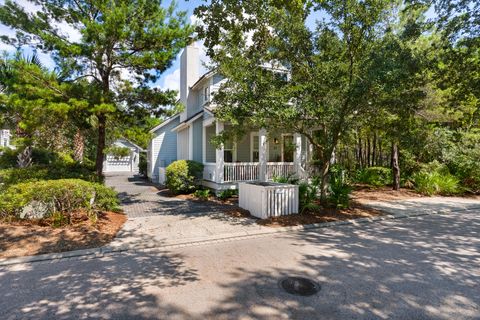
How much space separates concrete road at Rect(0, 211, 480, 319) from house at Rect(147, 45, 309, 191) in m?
4.91

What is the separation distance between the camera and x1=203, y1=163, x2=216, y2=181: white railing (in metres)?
12.5

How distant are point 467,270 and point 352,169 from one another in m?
13.7

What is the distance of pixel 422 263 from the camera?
15.5ft

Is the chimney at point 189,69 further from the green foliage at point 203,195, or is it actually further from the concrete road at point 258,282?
the concrete road at point 258,282

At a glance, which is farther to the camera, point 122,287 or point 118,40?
point 118,40

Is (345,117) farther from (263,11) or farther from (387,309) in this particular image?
(387,309)

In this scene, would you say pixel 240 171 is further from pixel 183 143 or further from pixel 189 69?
pixel 189 69

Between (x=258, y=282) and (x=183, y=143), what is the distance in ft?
47.1

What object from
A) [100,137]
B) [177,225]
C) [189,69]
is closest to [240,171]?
[177,225]

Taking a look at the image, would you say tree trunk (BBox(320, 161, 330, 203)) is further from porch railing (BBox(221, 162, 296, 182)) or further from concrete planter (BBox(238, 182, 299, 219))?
porch railing (BBox(221, 162, 296, 182))

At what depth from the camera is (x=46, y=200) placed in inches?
257

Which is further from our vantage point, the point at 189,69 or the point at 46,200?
the point at 189,69

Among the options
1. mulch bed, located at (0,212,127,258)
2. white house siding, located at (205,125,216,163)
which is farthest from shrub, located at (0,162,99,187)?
white house siding, located at (205,125,216,163)

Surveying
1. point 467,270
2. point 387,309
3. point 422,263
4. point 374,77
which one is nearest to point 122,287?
point 387,309
